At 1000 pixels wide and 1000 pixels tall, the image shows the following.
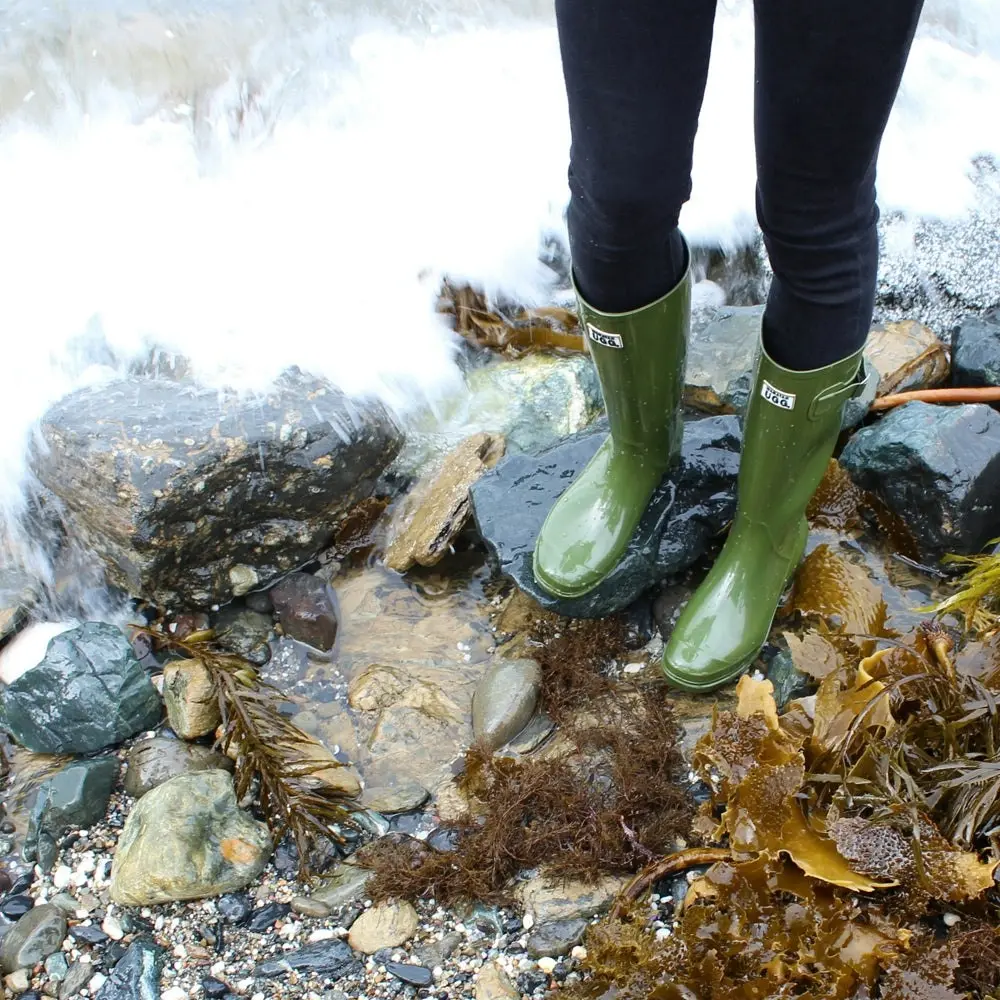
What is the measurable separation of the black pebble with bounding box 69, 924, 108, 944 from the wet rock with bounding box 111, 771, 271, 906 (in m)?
0.07

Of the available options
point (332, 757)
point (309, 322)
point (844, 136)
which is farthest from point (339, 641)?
point (844, 136)

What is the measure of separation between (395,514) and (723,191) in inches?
80.4

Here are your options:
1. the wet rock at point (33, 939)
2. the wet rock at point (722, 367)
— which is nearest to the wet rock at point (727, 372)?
the wet rock at point (722, 367)

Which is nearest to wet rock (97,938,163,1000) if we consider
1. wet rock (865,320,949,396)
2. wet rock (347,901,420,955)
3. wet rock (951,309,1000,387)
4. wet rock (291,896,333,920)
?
wet rock (291,896,333,920)

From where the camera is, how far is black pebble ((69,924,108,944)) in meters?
1.95

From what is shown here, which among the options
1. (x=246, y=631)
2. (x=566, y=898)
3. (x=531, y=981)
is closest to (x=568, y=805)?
(x=566, y=898)

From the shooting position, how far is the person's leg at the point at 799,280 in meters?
1.41

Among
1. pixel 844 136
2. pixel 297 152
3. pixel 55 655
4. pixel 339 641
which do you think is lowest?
pixel 339 641

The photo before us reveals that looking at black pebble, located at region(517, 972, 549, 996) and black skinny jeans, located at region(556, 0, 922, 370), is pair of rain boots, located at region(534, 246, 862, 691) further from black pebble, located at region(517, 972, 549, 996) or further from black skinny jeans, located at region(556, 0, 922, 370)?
black pebble, located at region(517, 972, 549, 996)

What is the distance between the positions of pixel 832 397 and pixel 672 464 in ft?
1.87

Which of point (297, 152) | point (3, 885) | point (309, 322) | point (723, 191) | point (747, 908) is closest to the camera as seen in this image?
point (747, 908)

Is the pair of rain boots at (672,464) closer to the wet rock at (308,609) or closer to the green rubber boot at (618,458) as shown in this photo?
the green rubber boot at (618,458)

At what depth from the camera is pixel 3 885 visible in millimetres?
2078

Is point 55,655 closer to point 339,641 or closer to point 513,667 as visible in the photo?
point 339,641
